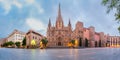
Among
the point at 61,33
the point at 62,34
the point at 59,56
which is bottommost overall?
the point at 59,56

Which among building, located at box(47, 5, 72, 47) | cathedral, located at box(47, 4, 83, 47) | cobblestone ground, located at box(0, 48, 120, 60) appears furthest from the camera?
cathedral, located at box(47, 4, 83, 47)

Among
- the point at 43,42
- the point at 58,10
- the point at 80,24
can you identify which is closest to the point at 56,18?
the point at 58,10

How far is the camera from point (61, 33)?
582 ft

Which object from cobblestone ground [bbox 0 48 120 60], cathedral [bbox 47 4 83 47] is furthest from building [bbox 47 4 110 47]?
cobblestone ground [bbox 0 48 120 60]

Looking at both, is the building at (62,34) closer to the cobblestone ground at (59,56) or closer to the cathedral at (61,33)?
the cathedral at (61,33)

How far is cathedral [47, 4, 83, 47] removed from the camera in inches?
6801

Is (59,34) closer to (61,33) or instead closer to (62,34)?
(61,33)

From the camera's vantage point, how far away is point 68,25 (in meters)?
187

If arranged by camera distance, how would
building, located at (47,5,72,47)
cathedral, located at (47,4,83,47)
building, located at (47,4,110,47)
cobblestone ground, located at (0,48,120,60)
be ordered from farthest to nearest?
1. building, located at (47,4,110,47)
2. cathedral, located at (47,4,83,47)
3. building, located at (47,5,72,47)
4. cobblestone ground, located at (0,48,120,60)

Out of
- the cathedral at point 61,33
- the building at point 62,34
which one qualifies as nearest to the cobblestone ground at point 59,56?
the cathedral at point 61,33

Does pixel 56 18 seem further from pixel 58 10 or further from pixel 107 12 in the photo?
pixel 107 12

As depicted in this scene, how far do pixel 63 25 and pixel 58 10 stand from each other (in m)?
12.5

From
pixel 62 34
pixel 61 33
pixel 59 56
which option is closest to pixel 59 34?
pixel 61 33

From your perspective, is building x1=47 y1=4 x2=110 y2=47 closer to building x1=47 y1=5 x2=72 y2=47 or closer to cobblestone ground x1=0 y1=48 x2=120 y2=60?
building x1=47 y1=5 x2=72 y2=47
